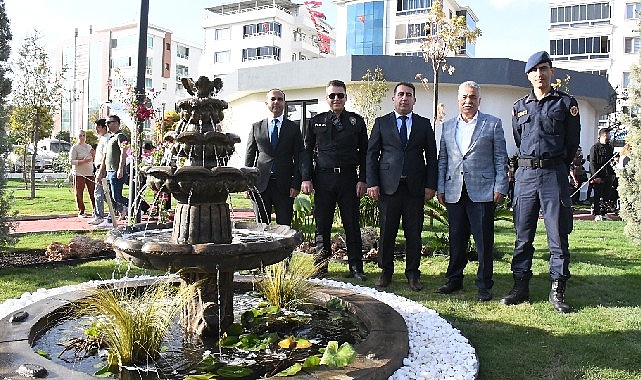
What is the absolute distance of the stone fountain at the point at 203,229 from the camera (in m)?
3.46

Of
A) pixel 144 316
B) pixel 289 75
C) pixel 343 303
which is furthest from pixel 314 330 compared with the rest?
pixel 289 75

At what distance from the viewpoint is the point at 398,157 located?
5805 mm

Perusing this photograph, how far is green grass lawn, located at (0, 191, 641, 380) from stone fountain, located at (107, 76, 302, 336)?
1732mm

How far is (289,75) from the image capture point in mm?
19594

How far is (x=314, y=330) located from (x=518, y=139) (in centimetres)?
283

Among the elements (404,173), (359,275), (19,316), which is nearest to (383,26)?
(359,275)

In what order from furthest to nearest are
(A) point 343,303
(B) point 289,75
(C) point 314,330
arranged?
(B) point 289,75 < (A) point 343,303 < (C) point 314,330

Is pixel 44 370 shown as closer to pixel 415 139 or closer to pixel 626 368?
pixel 626 368

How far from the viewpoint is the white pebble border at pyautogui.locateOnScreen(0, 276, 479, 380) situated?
3.39 metres

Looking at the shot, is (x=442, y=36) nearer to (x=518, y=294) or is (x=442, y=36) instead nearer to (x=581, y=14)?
(x=518, y=294)

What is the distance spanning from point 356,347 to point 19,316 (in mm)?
2326

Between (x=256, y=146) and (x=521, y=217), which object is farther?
(x=256, y=146)

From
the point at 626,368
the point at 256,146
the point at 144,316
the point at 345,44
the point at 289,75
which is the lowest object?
the point at 626,368

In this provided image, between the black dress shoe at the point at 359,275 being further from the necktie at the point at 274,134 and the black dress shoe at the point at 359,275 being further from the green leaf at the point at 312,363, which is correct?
the green leaf at the point at 312,363
